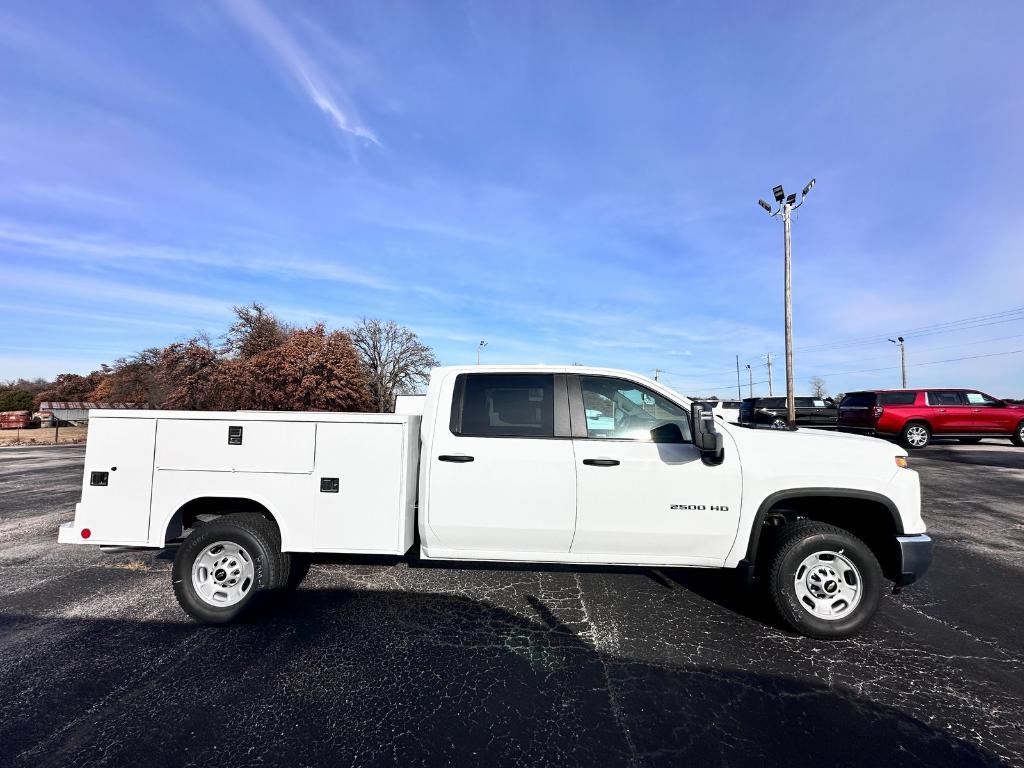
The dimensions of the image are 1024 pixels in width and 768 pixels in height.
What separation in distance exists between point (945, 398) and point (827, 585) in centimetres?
1631

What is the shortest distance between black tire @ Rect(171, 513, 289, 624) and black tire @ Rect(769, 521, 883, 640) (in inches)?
148

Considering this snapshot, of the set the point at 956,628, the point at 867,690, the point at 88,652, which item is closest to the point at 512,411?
the point at 867,690

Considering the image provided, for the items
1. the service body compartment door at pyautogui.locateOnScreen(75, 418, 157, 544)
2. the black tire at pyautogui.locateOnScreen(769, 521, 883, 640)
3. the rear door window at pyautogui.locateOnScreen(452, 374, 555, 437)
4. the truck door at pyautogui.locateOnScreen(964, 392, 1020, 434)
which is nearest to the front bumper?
the black tire at pyautogui.locateOnScreen(769, 521, 883, 640)

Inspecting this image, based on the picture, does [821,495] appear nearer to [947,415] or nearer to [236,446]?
[236,446]

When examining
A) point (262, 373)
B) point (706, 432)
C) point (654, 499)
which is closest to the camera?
point (706, 432)

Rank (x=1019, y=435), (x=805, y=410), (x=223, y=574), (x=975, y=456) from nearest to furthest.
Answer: (x=223, y=574) → (x=975, y=456) → (x=1019, y=435) → (x=805, y=410)

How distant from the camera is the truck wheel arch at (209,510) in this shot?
3703mm

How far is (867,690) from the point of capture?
290cm

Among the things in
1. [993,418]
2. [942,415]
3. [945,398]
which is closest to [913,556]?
[942,415]

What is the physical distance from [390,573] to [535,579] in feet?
4.78

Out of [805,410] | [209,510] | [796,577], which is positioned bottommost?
[796,577]

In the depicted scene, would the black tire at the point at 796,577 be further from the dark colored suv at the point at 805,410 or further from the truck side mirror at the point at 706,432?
the dark colored suv at the point at 805,410

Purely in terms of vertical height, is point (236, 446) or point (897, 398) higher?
point (897, 398)

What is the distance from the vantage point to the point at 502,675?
119 inches
